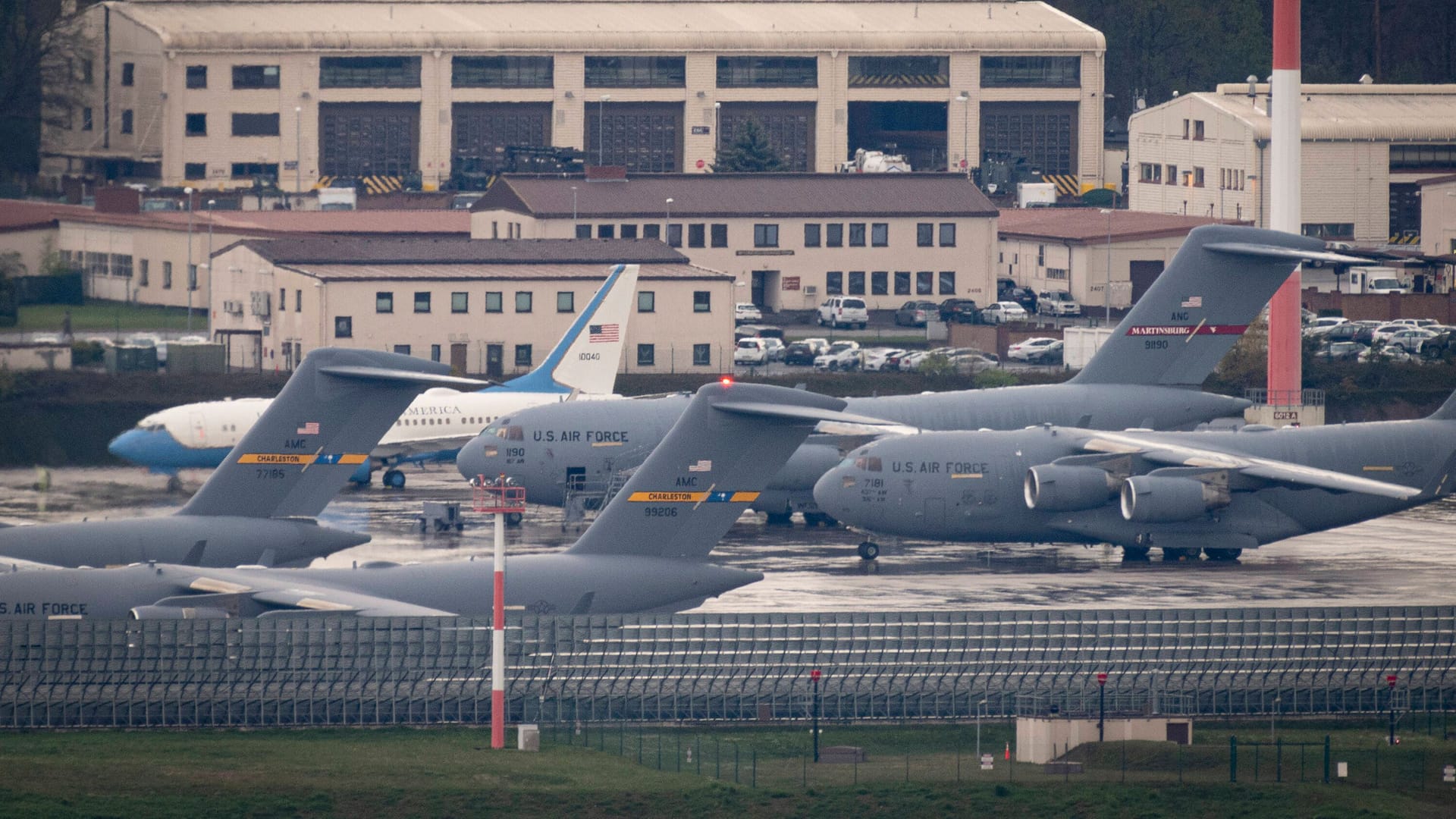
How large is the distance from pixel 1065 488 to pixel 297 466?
77.5 ft

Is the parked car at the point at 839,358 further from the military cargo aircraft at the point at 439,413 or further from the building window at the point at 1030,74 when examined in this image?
the building window at the point at 1030,74

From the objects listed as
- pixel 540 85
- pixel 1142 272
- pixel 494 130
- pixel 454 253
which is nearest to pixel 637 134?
pixel 540 85

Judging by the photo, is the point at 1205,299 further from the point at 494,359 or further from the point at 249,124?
the point at 249,124

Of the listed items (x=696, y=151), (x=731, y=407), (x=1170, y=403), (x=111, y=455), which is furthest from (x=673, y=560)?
(x=696, y=151)

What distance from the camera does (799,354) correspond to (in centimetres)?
10988

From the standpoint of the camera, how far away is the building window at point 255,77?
494 ft

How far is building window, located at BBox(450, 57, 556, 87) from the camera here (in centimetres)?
15588

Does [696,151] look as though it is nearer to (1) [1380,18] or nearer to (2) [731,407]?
(1) [1380,18]

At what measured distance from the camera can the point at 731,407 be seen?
151 ft

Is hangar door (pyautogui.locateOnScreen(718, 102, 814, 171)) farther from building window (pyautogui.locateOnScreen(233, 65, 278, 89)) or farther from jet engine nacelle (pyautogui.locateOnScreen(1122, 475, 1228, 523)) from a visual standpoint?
jet engine nacelle (pyautogui.locateOnScreen(1122, 475, 1228, 523))

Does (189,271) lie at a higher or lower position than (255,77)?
lower

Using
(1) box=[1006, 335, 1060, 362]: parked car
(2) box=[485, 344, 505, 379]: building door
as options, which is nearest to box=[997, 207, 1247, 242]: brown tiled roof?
(1) box=[1006, 335, 1060, 362]: parked car

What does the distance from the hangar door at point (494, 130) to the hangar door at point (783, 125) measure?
39.5 feet

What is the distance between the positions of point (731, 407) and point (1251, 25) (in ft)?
505
